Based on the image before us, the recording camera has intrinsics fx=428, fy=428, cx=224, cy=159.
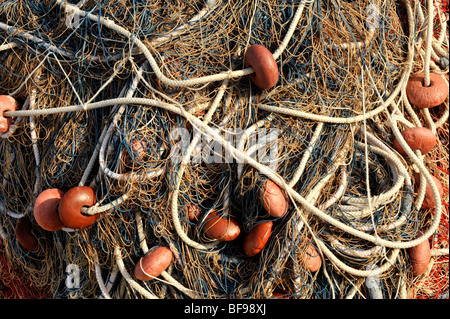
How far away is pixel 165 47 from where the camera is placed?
2.12 m

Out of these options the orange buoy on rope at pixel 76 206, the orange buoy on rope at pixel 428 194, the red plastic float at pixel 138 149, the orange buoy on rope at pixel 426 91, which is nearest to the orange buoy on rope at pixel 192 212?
the red plastic float at pixel 138 149

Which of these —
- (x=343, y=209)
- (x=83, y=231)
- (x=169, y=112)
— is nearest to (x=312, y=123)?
(x=343, y=209)

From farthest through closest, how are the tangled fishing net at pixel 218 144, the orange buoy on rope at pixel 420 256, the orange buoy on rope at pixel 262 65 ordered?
1. the orange buoy on rope at pixel 420 256
2. the tangled fishing net at pixel 218 144
3. the orange buoy on rope at pixel 262 65

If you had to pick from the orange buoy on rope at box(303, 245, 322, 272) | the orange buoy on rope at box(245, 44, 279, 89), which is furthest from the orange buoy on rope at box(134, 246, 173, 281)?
the orange buoy on rope at box(245, 44, 279, 89)

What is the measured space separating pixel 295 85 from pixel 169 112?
66 centimetres

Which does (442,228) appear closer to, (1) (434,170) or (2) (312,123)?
(1) (434,170)

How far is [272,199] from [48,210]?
1.09 metres

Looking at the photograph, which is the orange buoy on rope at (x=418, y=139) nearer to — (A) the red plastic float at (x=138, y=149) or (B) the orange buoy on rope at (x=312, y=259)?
(B) the orange buoy on rope at (x=312, y=259)

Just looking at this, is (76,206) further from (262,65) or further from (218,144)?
(262,65)

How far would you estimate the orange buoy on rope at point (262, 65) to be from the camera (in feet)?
Answer: 6.57

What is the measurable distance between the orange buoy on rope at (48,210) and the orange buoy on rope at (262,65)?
1152 millimetres

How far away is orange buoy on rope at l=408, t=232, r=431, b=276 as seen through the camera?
2.25m

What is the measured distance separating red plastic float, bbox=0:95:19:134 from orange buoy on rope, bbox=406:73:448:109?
A: 2.19 metres

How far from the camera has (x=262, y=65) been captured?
6.57ft
